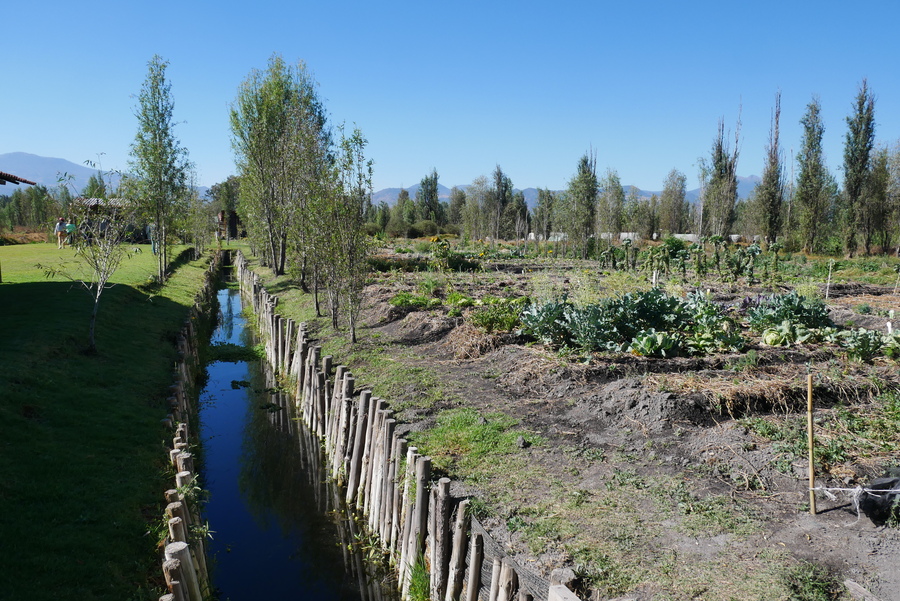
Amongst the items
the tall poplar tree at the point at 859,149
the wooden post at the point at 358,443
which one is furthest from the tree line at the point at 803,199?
the wooden post at the point at 358,443

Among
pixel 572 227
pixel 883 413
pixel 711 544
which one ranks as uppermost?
pixel 572 227

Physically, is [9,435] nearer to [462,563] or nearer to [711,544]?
[462,563]

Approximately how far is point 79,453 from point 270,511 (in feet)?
8.18

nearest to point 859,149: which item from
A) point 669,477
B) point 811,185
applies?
point 811,185

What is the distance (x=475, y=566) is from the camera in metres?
4.99

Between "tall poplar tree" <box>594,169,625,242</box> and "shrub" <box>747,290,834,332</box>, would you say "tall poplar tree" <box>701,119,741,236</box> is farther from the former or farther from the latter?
"shrub" <box>747,290,834,332</box>

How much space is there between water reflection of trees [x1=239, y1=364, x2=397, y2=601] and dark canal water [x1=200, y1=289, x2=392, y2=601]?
0.01 metres

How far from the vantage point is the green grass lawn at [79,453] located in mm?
5191

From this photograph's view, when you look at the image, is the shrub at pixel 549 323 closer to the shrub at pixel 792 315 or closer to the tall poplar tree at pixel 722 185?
the shrub at pixel 792 315

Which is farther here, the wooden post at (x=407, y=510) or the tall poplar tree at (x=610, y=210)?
the tall poplar tree at (x=610, y=210)

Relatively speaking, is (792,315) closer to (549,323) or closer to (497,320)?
(549,323)

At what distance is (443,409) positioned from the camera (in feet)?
27.1

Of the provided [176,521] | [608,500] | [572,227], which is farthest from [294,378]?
[572,227]

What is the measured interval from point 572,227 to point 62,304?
83.9ft
